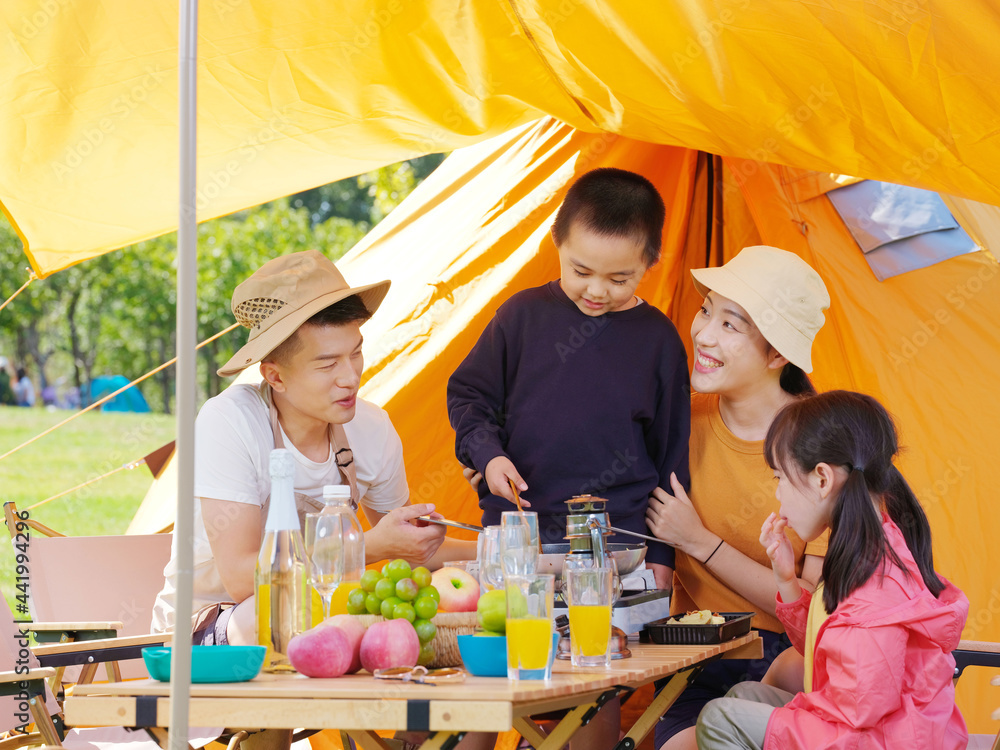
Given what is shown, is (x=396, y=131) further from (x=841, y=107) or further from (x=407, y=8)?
(x=841, y=107)

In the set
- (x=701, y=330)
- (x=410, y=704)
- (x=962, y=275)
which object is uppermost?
(x=962, y=275)

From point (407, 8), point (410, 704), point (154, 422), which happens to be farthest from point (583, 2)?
point (154, 422)

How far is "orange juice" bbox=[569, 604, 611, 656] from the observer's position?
141cm

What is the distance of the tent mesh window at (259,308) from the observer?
205cm

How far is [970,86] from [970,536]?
1236mm

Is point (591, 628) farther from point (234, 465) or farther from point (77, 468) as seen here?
point (77, 468)

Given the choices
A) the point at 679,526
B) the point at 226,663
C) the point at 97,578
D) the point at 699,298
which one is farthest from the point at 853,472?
the point at 97,578

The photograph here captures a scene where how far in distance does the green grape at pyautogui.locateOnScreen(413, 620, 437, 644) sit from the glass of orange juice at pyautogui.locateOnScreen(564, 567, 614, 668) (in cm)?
19

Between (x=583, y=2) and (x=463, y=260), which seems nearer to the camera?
(x=583, y=2)

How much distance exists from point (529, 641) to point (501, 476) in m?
0.87

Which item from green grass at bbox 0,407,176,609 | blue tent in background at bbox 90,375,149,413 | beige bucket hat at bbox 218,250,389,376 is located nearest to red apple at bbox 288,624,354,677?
beige bucket hat at bbox 218,250,389,376

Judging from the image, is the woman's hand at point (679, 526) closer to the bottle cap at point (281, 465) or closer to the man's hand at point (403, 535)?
the man's hand at point (403, 535)

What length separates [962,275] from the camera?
268cm
